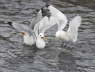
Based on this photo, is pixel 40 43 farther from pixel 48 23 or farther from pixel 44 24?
pixel 48 23

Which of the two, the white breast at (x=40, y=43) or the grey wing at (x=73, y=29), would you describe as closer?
the white breast at (x=40, y=43)

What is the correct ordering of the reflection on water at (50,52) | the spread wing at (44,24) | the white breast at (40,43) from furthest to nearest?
the spread wing at (44,24), the white breast at (40,43), the reflection on water at (50,52)

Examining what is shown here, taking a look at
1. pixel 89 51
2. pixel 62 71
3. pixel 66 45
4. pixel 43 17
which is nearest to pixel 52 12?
pixel 43 17

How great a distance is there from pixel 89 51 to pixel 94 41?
0.69 meters

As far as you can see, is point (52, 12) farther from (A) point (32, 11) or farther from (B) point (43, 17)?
(A) point (32, 11)

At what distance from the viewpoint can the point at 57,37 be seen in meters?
12.8

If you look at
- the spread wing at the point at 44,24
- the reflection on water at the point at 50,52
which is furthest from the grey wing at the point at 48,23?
the reflection on water at the point at 50,52

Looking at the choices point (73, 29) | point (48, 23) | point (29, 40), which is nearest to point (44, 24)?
point (48, 23)

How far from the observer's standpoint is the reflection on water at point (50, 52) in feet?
35.8

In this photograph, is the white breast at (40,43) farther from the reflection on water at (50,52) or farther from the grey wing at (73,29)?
the grey wing at (73,29)

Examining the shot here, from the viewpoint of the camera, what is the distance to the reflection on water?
35.8ft

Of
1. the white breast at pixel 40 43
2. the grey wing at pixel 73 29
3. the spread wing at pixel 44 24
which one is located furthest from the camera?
the spread wing at pixel 44 24

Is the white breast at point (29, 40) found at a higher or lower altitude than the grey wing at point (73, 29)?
lower

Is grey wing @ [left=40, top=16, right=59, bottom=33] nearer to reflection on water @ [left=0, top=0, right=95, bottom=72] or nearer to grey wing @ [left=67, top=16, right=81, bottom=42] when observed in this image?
reflection on water @ [left=0, top=0, right=95, bottom=72]
